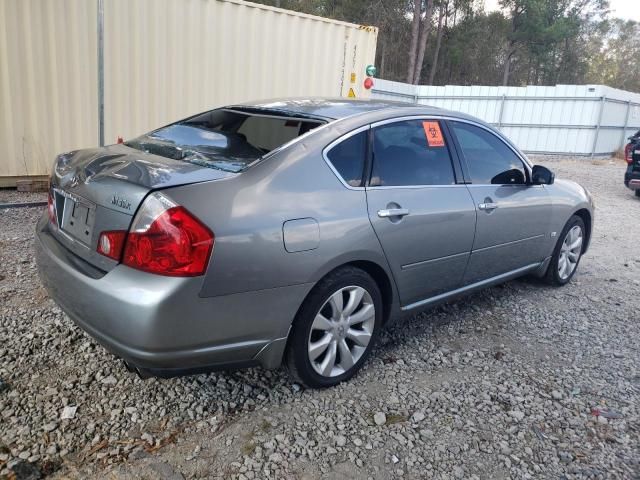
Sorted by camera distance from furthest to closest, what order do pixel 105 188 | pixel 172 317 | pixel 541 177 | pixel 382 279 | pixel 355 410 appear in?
pixel 541 177, pixel 382 279, pixel 355 410, pixel 105 188, pixel 172 317

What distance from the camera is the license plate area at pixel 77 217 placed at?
2.47 metres

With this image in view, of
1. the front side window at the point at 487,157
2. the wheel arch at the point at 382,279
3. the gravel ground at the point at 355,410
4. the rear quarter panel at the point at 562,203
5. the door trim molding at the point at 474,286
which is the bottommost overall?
the gravel ground at the point at 355,410

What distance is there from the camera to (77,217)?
2.57 metres

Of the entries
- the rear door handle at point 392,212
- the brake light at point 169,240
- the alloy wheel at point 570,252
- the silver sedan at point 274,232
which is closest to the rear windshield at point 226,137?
the silver sedan at point 274,232

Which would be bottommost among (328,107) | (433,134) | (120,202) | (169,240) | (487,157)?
(169,240)

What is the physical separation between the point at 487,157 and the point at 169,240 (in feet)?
8.42

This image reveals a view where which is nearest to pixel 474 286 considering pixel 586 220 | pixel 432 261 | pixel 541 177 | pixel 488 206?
pixel 488 206

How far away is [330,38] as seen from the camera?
8.15 metres

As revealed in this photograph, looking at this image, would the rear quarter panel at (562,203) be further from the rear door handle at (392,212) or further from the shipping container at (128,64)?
the shipping container at (128,64)

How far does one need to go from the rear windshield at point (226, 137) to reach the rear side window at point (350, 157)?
213 millimetres

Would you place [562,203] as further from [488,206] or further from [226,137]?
[226,137]

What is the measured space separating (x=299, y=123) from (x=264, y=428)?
166cm

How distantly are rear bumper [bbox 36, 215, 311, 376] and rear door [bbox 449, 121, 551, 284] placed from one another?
5.38ft

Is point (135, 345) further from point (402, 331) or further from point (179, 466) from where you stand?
point (402, 331)
